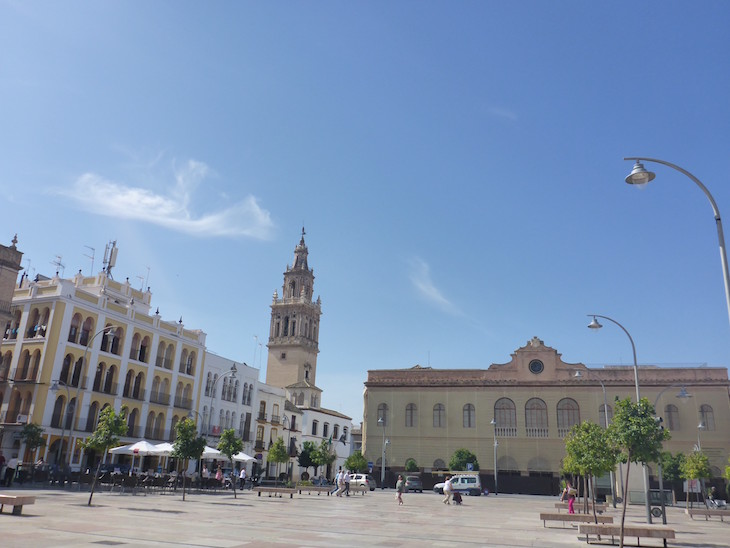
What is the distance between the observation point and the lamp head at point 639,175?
47.2 ft

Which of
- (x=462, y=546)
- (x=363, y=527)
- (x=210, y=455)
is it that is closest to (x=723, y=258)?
(x=462, y=546)

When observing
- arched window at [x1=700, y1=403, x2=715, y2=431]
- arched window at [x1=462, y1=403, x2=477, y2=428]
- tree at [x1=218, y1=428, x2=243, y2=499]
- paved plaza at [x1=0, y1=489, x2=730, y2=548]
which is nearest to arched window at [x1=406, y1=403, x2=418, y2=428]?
arched window at [x1=462, y1=403, x2=477, y2=428]

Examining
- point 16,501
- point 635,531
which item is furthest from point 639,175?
point 16,501

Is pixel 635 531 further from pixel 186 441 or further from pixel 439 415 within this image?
pixel 439 415

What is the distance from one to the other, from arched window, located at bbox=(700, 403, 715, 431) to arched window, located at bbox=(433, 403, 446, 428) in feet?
86.7

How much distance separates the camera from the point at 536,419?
64.4 m

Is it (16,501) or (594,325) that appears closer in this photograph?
(16,501)

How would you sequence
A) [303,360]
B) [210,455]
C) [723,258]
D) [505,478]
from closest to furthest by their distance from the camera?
[723,258]
[210,455]
[505,478]
[303,360]

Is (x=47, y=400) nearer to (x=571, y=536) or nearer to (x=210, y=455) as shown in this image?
(x=210, y=455)

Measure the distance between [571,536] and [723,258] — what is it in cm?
992

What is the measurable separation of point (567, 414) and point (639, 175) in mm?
54483

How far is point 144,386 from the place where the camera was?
161ft

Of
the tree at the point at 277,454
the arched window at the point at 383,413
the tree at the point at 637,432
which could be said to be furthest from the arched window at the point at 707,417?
the tree at the point at 637,432

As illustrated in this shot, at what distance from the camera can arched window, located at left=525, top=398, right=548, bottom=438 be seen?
63.7 meters
